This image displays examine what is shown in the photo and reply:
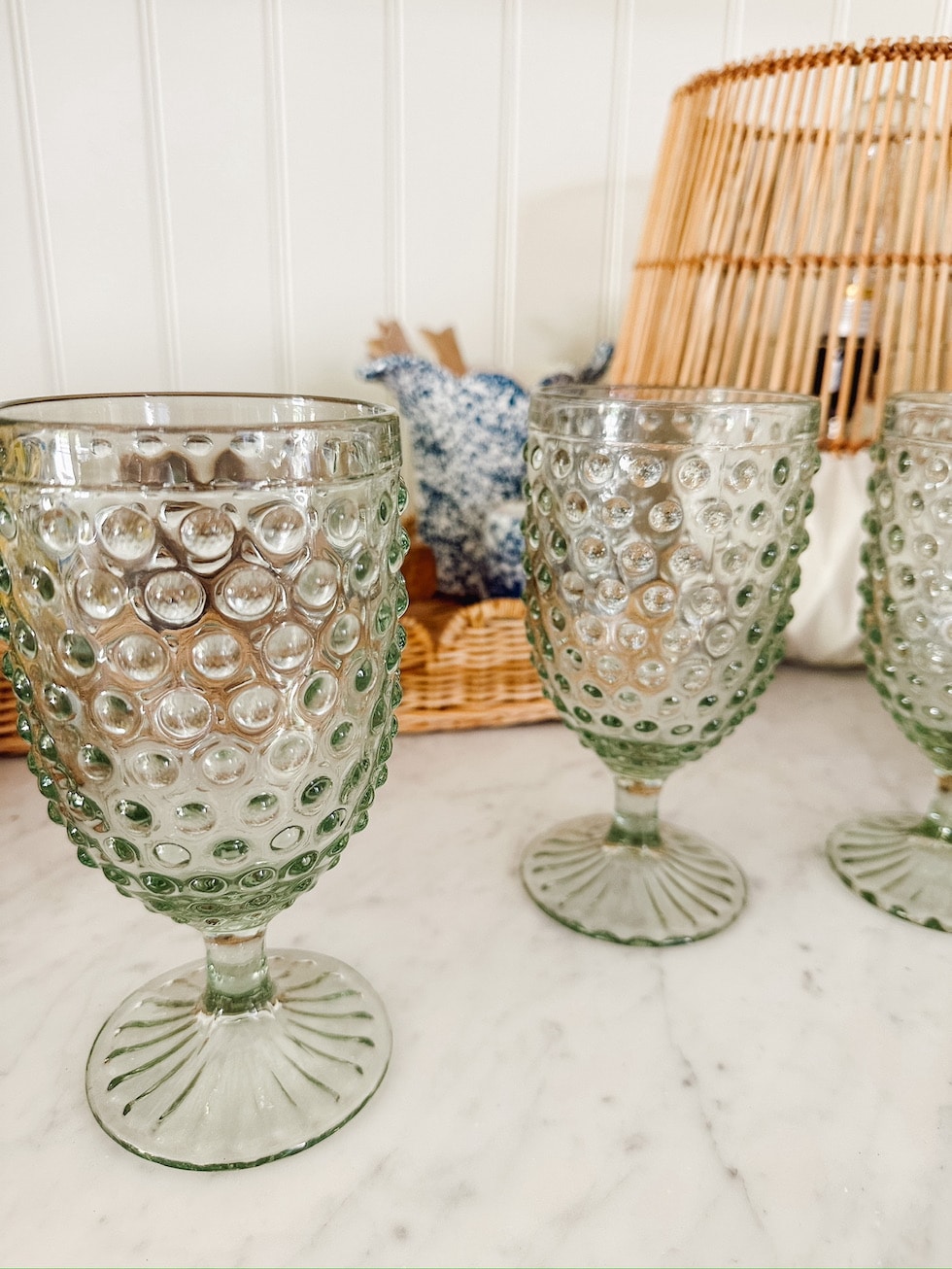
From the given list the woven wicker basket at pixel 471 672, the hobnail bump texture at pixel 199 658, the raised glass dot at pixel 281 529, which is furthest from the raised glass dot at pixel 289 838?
the woven wicker basket at pixel 471 672

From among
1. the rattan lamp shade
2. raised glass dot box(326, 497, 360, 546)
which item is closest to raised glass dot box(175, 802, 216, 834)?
raised glass dot box(326, 497, 360, 546)

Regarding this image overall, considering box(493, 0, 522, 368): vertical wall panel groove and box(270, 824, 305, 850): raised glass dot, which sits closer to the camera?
box(270, 824, 305, 850): raised glass dot

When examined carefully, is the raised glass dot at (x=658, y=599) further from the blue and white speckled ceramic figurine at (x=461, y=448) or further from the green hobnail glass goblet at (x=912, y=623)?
the blue and white speckled ceramic figurine at (x=461, y=448)

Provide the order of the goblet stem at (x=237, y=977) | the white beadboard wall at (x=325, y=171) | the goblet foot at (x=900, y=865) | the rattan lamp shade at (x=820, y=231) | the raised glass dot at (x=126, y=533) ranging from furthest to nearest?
1. the white beadboard wall at (x=325, y=171)
2. the rattan lamp shade at (x=820, y=231)
3. the goblet foot at (x=900, y=865)
4. the goblet stem at (x=237, y=977)
5. the raised glass dot at (x=126, y=533)

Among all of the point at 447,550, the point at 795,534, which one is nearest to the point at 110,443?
the point at 795,534

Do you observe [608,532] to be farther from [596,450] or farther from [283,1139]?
[283,1139]

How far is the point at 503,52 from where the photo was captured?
0.84m

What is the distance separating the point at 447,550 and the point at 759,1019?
19.6 inches

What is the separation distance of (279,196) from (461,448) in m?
0.28

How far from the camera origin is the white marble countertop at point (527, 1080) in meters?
0.33

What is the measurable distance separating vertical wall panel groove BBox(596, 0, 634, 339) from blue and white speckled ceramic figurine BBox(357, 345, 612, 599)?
0.38 feet

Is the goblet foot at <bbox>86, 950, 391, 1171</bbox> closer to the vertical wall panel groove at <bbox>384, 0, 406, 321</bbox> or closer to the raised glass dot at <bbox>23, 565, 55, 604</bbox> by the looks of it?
the raised glass dot at <bbox>23, 565, 55, 604</bbox>

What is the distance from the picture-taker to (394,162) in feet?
2.78

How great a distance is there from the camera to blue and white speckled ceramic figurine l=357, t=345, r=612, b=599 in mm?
782
